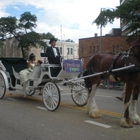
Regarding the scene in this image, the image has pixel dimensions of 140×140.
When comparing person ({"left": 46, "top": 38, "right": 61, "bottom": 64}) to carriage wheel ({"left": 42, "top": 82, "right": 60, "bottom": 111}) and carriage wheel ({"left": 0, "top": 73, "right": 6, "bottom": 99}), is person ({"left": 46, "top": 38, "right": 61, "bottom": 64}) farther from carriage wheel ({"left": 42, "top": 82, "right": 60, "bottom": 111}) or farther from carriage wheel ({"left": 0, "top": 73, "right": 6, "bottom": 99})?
carriage wheel ({"left": 0, "top": 73, "right": 6, "bottom": 99})

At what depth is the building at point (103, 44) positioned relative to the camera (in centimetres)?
3272

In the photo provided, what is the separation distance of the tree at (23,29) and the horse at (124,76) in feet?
144

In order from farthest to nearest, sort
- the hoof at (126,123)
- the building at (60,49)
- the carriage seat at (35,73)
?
the building at (60,49), the carriage seat at (35,73), the hoof at (126,123)

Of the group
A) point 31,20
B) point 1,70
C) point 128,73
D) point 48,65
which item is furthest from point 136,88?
point 31,20

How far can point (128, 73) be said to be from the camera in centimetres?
493

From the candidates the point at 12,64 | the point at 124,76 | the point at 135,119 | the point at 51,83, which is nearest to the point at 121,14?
the point at 12,64

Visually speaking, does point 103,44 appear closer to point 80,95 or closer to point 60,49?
point 80,95

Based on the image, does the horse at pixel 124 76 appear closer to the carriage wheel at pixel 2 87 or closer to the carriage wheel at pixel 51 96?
the carriage wheel at pixel 51 96

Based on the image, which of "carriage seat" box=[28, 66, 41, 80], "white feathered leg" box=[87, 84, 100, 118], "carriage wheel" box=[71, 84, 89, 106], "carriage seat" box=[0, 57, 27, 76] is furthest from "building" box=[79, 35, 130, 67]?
"white feathered leg" box=[87, 84, 100, 118]

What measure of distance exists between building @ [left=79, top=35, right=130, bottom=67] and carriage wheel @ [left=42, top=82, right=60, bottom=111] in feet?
78.0

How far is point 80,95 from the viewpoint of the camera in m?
7.20

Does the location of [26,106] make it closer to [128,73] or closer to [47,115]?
[47,115]

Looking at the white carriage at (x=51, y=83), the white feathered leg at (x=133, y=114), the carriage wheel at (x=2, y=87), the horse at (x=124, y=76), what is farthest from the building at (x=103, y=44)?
the white feathered leg at (x=133, y=114)

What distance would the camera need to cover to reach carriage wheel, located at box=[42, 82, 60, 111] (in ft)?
20.8
